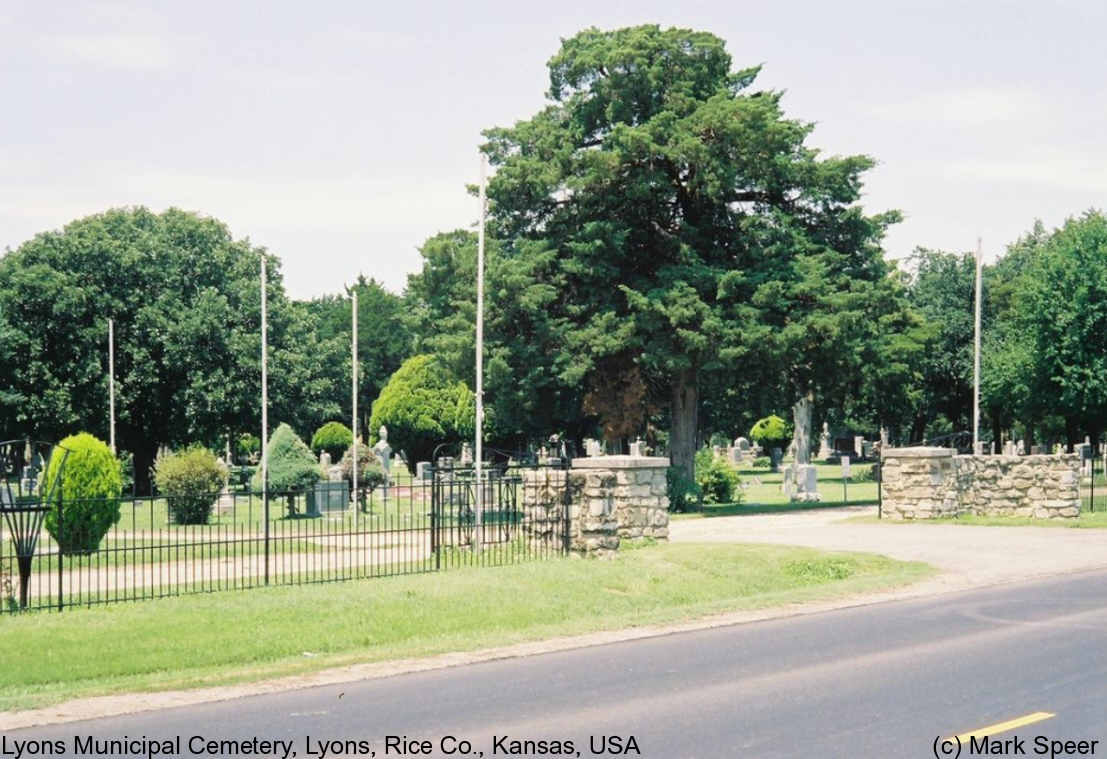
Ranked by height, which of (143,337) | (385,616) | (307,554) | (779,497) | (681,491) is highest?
(143,337)

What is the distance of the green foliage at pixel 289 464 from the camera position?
35.7 metres

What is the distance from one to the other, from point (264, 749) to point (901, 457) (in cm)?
2240

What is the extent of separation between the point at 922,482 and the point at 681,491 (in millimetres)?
8212

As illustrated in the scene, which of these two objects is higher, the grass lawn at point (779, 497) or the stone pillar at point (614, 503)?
the stone pillar at point (614, 503)

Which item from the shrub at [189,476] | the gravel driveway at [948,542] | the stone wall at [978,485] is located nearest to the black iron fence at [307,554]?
the gravel driveway at [948,542]

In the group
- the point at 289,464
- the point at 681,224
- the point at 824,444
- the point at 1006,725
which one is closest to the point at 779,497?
the point at 681,224

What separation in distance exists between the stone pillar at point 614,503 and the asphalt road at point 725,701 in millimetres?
5959

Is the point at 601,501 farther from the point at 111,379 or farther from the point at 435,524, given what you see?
the point at 111,379

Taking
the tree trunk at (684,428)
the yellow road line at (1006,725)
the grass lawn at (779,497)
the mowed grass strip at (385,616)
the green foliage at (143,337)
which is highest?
the green foliage at (143,337)

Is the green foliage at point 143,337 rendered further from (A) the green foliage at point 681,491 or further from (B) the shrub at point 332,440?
(A) the green foliage at point 681,491

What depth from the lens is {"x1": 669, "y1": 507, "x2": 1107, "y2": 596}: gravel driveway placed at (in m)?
19.4

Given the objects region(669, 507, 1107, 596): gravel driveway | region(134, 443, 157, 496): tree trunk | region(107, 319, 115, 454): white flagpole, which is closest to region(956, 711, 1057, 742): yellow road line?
region(669, 507, 1107, 596): gravel driveway

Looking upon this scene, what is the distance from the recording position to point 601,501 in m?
19.6

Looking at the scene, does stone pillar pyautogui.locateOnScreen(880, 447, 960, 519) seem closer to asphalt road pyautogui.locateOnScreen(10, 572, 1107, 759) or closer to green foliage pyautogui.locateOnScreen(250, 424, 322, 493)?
asphalt road pyautogui.locateOnScreen(10, 572, 1107, 759)
